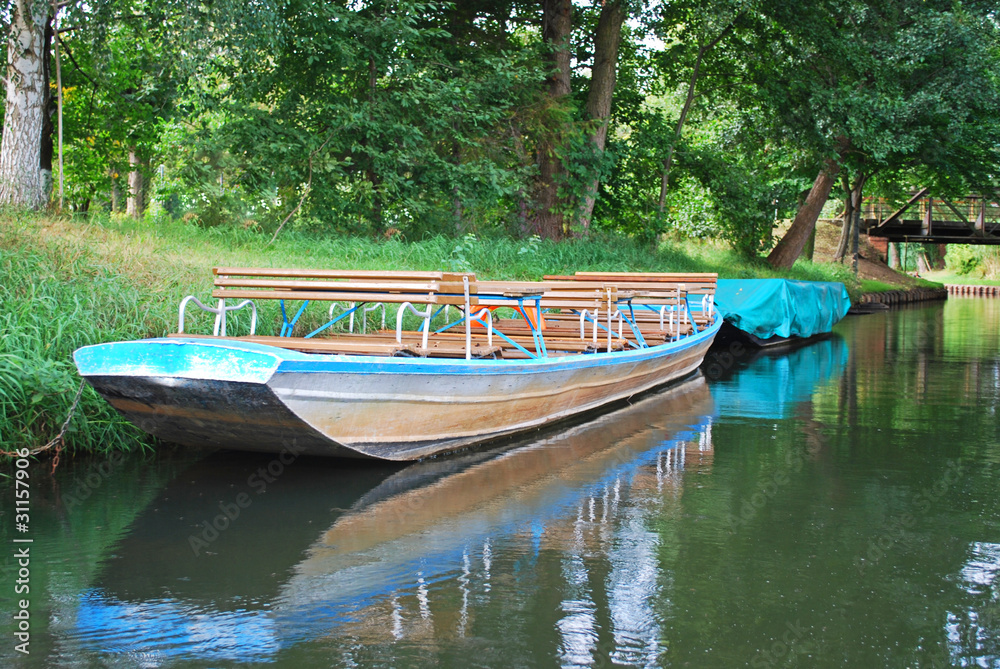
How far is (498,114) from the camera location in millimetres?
17047

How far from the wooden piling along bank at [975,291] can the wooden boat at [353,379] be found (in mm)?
45562

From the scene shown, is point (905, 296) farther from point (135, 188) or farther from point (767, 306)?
point (135, 188)

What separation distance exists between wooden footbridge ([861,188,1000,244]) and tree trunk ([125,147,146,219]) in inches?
1300

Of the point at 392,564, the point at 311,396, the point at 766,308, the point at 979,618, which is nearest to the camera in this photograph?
the point at 979,618

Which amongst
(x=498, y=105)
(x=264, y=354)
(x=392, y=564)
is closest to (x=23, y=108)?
(x=264, y=354)

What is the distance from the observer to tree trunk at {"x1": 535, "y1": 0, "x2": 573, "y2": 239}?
19.2 m

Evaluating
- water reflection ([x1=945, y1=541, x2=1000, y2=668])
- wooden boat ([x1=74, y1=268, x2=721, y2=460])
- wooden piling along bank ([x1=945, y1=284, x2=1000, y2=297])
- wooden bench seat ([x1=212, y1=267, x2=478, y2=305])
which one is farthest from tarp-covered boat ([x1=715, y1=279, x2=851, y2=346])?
wooden piling along bank ([x1=945, y1=284, x2=1000, y2=297])

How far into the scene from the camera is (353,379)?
236 inches

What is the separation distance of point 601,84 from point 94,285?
47.7 ft

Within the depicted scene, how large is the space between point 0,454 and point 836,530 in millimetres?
5707

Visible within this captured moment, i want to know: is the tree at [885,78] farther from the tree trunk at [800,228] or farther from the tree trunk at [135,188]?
the tree trunk at [135,188]

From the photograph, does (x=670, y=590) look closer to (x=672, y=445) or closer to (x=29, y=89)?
(x=672, y=445)

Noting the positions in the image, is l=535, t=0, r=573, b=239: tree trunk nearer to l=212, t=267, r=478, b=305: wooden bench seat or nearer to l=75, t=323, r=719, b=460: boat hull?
l=212, t=267, r=478, b=305: wooden bench seat

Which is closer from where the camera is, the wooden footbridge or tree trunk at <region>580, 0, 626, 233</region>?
tree trunk at <region>580, 0, 626, 233</region>
